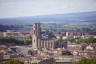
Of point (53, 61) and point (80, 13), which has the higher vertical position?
point (80, 13)

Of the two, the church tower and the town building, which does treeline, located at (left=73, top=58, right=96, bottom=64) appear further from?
the church tower

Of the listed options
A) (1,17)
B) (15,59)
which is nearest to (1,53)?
(15,59)

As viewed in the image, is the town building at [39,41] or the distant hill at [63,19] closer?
the distant hill at [63,19]

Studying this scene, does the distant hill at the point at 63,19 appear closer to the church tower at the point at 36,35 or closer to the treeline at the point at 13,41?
the church tower at the point at 36,35

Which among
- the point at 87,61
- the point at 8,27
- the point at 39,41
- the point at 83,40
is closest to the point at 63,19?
the point at 39,41

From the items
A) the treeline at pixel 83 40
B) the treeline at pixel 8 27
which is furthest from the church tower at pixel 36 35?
the treeline at pixel 83 40

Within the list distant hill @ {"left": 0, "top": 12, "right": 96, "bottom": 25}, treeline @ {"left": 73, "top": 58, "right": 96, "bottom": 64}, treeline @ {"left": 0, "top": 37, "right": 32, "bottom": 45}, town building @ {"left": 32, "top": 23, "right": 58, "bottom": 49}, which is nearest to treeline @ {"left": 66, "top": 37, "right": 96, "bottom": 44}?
town building @ {"left": 32, "top": 23, "right": 58, "bottom": 49}

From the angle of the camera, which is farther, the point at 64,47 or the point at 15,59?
the point at 64,47

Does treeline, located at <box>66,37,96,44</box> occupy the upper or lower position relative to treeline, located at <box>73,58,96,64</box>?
upper

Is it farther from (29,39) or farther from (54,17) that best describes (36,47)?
(54,17)

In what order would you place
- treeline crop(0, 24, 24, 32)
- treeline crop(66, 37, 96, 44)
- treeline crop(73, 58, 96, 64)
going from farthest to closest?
treeline crop(66, 37, 96, 44)
treeline crop(0, 24, 24, 32)
treeline crop(73, 58, 96, 64)

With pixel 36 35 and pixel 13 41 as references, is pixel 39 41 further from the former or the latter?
pixel 13 41
